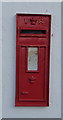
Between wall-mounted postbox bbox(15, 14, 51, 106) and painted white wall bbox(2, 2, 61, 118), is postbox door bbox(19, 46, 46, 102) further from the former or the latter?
painted white wall bbox(2, 2, 61, 118)

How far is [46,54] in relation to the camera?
5.10 metres

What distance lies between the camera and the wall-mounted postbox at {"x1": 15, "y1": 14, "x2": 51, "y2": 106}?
198 inches

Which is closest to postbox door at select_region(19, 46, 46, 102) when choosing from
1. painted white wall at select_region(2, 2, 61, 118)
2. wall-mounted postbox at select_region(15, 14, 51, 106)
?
wall-mounted postbox at select_region(15, 14, 51, 106)

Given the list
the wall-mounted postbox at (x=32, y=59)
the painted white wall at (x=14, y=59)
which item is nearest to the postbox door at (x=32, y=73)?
the wall-mounted postbox at (x=32, y=59)

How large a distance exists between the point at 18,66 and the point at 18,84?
1.18 ft

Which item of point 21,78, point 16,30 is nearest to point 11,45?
point 16,30

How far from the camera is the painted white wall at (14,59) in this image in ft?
16.7

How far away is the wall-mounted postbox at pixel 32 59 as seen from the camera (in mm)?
5031

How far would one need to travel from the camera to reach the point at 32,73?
5.10 m

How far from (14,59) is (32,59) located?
14.2 inches

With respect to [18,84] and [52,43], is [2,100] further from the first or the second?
[52,43]

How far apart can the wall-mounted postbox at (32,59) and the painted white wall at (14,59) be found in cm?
11

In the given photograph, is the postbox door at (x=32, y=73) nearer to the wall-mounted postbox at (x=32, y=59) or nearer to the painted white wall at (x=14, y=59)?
the wall-mounted postbox at (x=32, y=59)

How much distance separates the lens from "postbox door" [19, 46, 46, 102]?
5082mm
